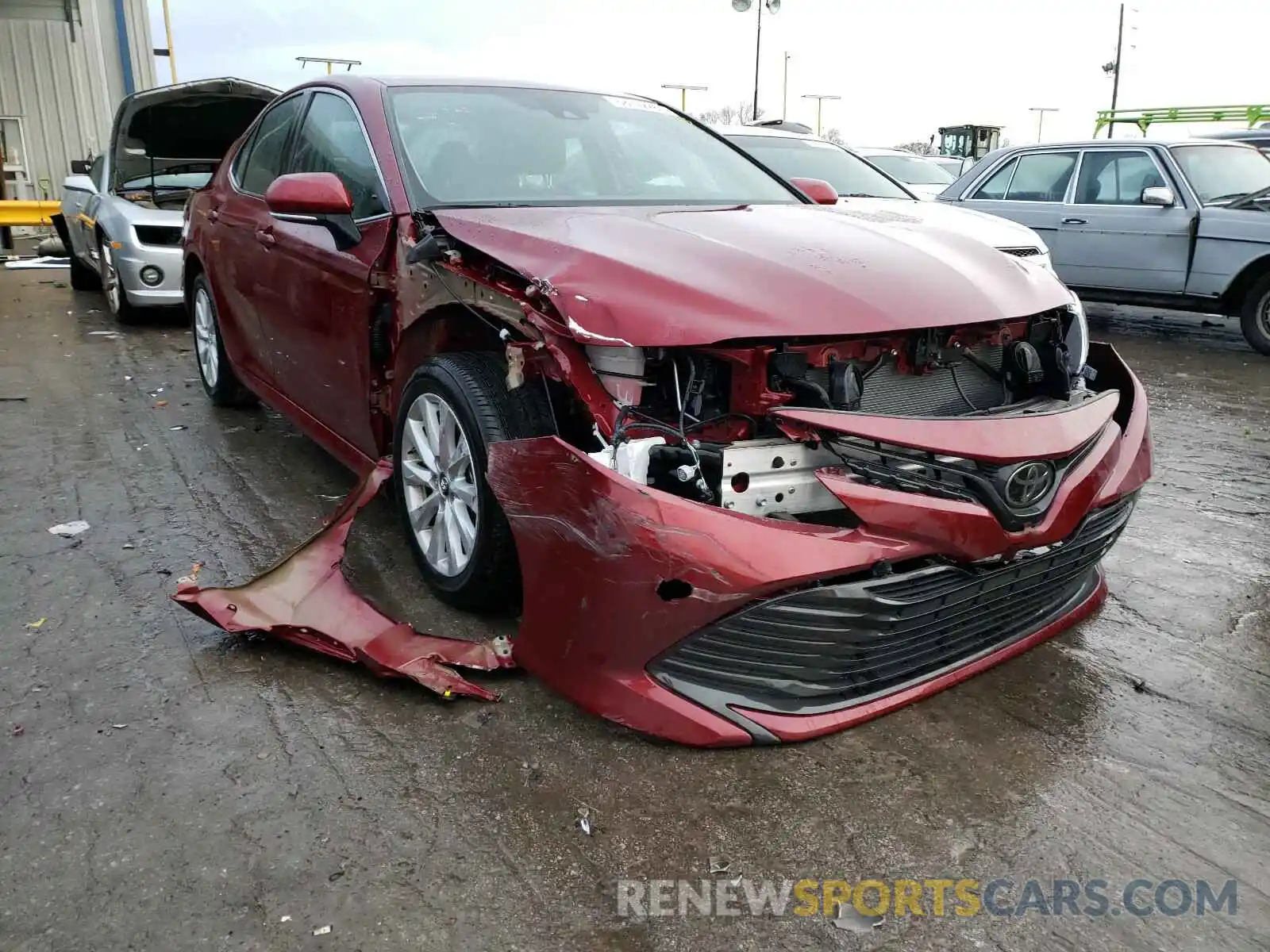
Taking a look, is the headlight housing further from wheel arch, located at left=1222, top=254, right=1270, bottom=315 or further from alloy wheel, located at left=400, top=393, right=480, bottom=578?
wheel arch, located at left=1222, top=254, right=1270, bottom=315

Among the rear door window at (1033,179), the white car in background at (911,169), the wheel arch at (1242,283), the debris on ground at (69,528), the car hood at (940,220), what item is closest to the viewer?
the car hood at (940,220)

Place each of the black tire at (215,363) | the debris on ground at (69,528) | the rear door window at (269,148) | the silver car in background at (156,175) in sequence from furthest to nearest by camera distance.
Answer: the silver car in background at (156,175) < the black tire at (215,363) < the rear door window at (269,148) < the debris on ground at (69,528)

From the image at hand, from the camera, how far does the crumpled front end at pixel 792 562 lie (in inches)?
82.8

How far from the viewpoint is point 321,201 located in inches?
121

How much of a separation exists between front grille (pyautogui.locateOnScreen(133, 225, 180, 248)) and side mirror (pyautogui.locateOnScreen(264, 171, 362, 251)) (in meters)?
5.49

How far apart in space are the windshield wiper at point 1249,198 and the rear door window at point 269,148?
6.99 meters

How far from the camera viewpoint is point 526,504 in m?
2.33

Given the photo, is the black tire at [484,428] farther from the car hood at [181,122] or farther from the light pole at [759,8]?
the light pole at [759,8]

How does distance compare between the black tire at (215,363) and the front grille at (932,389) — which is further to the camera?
the black tire at (215,363)

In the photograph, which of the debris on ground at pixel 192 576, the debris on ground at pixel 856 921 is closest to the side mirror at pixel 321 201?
the debris on ground at pixel 192 576

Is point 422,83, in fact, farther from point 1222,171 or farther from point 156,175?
point 1222,171

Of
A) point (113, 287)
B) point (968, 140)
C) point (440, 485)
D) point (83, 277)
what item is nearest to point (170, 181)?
point (113, 287)

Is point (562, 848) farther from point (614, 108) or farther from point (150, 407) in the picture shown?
point (150, 407)

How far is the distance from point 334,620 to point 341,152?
1.78 m
